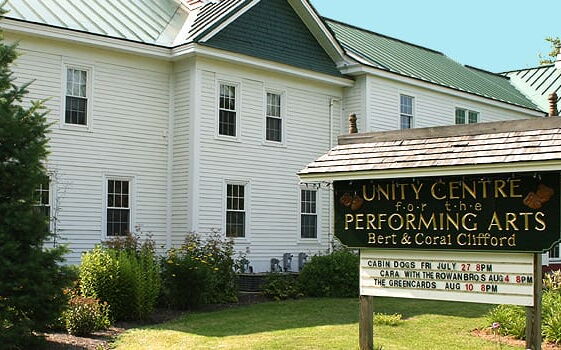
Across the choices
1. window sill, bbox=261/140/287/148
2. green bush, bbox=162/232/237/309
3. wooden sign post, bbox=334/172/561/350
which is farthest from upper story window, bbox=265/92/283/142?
wooden sign post, bbox=334/172/561/350

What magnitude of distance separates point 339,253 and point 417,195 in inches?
405

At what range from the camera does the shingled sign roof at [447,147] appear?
359 inches

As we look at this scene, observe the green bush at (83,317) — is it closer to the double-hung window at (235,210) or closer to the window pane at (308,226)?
the double-hung window at (235,210)

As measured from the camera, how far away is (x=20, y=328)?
11695 millimetres

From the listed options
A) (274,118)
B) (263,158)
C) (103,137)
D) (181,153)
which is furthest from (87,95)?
(274,118)

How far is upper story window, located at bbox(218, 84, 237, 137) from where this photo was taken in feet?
A: 72.5

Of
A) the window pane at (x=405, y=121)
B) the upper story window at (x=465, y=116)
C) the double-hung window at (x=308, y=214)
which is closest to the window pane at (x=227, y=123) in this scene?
the double-hung window at (x=308, y=214)

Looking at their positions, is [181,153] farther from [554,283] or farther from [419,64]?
[419,64]

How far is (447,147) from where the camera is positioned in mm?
9883

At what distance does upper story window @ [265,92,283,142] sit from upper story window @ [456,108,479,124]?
865 cm

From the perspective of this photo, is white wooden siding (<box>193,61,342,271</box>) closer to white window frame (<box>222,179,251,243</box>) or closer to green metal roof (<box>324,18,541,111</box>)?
white window frame (<box>222,179,251,243</box>)

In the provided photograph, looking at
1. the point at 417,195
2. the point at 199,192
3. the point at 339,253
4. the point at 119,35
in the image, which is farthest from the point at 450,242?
the point at 119,35

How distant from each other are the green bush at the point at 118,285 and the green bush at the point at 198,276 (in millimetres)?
1424

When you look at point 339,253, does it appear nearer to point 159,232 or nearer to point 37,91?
point 159,232
